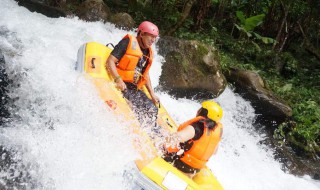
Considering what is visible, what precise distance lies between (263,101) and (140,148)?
4.39 metres

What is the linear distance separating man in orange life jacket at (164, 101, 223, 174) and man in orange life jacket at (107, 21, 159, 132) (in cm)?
74

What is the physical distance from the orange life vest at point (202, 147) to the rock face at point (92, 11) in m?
5.65

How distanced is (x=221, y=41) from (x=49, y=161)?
7570 mm

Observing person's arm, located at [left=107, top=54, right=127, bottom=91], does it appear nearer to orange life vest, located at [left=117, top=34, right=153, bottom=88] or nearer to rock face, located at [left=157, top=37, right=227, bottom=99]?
orange life vest, located at [left=117, top=34, right=153, bottom=88]

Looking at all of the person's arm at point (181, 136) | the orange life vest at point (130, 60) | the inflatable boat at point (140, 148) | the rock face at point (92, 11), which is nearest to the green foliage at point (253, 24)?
the rock face at point (92, 11)

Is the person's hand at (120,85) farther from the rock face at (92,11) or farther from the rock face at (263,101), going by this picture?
the rock face at (92,11)

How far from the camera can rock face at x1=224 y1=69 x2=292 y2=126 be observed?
7.42m

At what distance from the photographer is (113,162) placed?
154 inches

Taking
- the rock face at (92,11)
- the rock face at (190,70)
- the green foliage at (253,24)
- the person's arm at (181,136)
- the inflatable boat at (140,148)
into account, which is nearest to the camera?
the person's arm at (181,136)

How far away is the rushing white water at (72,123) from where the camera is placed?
3895 mm

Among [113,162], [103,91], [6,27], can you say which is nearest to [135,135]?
[113,162]

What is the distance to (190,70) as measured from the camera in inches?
285

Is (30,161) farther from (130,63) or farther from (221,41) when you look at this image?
(221,41)

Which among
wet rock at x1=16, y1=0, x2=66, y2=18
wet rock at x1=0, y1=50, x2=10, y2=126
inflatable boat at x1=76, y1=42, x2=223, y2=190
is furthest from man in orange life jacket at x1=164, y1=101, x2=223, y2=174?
wet rock at x1=16, y1=0, x2=66, y2=18
